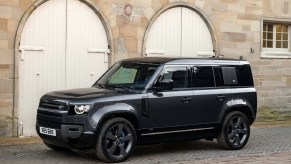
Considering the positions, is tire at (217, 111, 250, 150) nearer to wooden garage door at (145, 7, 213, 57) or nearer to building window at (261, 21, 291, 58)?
wooden garage door at (145, 7, 213, 57)

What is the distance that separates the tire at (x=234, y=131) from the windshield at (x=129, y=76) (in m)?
2.02

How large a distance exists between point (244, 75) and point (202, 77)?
1.25 meters

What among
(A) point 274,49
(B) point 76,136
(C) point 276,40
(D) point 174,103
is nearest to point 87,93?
(B) point 76,136

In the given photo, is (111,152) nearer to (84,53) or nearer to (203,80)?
(203,80)

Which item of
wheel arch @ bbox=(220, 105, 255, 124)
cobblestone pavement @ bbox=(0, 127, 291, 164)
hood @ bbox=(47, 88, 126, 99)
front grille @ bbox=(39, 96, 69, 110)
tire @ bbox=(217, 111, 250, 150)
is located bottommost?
cobblestone pavement @ bbox=(0, 127, 291, 164)

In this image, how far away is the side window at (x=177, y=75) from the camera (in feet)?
34.8

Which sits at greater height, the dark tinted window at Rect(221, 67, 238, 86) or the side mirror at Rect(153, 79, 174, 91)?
the dark tinted window at Rect(221, 67, 238, 86)

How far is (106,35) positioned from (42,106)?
4530 mm

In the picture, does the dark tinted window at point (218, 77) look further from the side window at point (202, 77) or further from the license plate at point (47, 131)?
A: the license plate at point (47, 131)

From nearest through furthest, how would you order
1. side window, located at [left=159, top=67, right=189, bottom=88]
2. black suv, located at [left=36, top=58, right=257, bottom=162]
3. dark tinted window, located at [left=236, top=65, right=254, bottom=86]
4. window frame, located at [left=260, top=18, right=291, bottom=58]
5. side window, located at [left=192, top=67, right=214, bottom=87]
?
1. black suv, located at [left=36, top=58, right=257, bottom=162]
2. side window, located at [left=159, top=67, right=189, bottom=88]
3. side window, located at [left=192, top=67, right=214, bottom=87]
4. dark tinted window, located at [left=236, top=65, right=254, bottom=86]
5. window frame, located at [left=260, top=18, right=291, bottom=58]

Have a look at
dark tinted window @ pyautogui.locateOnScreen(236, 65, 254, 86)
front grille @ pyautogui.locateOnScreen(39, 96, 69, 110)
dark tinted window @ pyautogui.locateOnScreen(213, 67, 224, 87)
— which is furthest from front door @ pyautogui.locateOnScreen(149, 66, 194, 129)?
front grille @ pyautogui.locateOnScreen(39, 96, 69, 110)

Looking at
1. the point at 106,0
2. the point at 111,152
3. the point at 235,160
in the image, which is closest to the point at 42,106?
the point at 111,152

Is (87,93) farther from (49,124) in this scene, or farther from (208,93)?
(208,93)

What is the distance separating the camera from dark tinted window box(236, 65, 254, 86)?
11852mm
